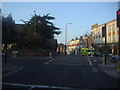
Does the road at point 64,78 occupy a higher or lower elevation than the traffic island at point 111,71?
higher

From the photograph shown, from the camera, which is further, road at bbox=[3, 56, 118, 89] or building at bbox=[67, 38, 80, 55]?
building at bbox=[67, 38, 80, 55]

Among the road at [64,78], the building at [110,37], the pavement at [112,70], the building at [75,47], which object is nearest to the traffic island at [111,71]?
the pavement at [112,70]

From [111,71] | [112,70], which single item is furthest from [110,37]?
[111,71]

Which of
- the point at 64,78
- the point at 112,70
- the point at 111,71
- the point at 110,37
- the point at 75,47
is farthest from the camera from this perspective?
the point at 75,47

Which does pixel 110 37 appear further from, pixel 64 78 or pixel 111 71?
pixel 64 78

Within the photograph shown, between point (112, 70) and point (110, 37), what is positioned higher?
point (110, 37)

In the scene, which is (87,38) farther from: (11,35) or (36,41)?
(11,35)

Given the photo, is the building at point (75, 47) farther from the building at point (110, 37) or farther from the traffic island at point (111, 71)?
the traffic island at point (111, 71)

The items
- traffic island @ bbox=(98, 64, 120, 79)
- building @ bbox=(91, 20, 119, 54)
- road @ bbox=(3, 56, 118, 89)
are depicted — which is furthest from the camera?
building @ bbox=(91, 20, 119, 54)

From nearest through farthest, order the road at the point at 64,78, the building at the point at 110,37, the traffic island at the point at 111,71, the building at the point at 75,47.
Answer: the road at the point at 64,78, the traffic island at the point at 111,71, the building at the point at 110,37, the building at the point at 75,47

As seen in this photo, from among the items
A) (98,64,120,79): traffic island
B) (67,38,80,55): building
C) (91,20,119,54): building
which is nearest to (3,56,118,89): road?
(98,64,120,79): traffic island

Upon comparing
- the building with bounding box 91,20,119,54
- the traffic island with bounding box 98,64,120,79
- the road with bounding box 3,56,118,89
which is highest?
the building with bounding box 91,20,119,54

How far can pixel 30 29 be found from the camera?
4878 cm

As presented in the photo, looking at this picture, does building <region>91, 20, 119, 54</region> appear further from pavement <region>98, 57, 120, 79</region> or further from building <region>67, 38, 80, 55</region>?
pavement <region>98, 57, 120, 79</region>
